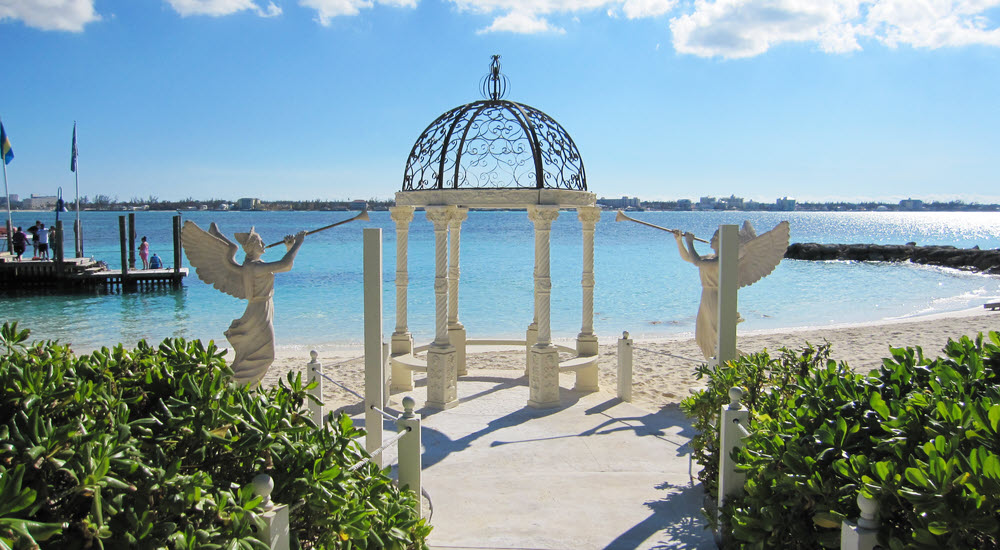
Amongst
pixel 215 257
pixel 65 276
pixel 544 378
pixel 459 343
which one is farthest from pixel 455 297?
pixel 65 276

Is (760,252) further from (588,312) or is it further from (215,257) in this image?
(215,257)

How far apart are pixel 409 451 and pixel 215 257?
4.03m

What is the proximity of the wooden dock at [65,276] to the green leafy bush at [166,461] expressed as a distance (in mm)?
31060

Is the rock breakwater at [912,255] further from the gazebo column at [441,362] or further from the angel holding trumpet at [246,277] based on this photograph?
the angel holding trumpet at [246,277]

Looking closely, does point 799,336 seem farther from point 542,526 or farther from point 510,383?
point 542,526

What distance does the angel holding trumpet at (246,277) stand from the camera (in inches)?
298

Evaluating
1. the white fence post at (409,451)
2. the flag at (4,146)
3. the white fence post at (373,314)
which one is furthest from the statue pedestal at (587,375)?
the flag at (4,146)

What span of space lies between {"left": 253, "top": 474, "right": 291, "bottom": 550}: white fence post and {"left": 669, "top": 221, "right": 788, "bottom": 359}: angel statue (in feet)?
22.3

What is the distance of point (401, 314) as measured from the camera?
11000 mm

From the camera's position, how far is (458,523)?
5668 millimetres

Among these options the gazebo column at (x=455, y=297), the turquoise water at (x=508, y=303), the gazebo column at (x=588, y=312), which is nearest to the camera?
the gazebo column at (x=588, y=312)

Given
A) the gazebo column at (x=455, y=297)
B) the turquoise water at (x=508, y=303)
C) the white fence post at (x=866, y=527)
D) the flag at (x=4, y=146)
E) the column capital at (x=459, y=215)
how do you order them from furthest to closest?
1. the flag at (x=4, y=146)
2. the turquoise water at (x=508, y=303)
3. the gazebo column at (x=455, y=297)
4. the column capital at (x=459, y=215)
5. the white fence post at (x=866, y=527)

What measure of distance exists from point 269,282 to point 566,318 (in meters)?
18.8

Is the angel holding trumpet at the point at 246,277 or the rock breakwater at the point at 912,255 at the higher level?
the angel holding trumpet at the point at 246,277
